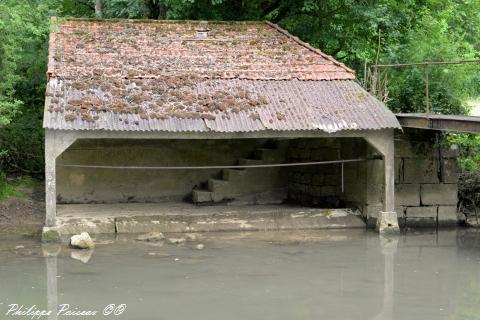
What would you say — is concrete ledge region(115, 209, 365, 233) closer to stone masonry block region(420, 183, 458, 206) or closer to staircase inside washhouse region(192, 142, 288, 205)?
stone masonry block region(420, 183, 458, 206)

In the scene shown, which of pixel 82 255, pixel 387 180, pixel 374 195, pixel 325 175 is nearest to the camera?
pixel 82 255

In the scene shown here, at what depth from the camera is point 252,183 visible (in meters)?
15.6

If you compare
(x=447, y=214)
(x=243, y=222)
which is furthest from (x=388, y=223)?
(x=243, y=222)

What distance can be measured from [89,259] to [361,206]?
5.68 metres

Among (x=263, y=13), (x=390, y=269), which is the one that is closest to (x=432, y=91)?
(x=263, y=13)

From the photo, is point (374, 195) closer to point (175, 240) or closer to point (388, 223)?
point (388, 223)

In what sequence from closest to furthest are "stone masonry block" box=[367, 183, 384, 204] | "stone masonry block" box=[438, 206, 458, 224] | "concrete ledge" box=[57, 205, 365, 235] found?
"concrete ledge" box=[57, 205, 365, 235] < "stone masonry block" box=[367, 183, 384, 204] < "stone masonry block" box=[438, 206, 458, 224]

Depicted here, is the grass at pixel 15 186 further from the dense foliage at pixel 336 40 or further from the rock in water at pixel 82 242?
the rock in water at pixel 82 242

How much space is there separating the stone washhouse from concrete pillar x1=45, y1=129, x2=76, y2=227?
0.05 ft

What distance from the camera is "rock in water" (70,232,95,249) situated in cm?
1151

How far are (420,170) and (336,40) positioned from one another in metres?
4.64

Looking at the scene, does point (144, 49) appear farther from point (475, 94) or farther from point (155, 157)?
point (475, 94)

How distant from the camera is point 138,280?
9.36 metres

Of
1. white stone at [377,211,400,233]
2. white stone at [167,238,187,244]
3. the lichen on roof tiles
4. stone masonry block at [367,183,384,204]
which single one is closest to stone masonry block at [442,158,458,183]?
stone masonry block at [367,183,384,204]
